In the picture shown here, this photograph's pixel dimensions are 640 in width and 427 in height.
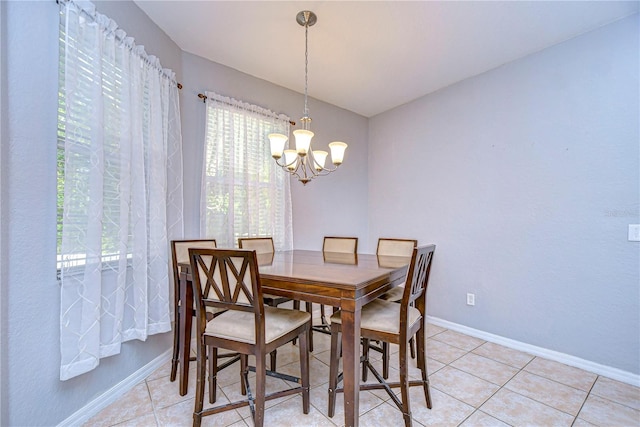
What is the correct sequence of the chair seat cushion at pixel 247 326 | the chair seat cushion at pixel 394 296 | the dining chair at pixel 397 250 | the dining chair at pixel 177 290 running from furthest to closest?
the dining chair at pixel 397 250, the chair seat cushion at pixel 394 296, the dining chair at pixel 177 290, the chair seat cushion at pixel 247 326

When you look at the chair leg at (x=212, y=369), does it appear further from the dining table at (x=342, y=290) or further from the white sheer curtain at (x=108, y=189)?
the white sheer curtain at (x=108, y=189)

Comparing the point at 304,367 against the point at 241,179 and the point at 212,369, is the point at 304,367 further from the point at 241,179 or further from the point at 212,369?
the point at 241,179

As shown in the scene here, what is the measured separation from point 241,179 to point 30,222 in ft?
5.21

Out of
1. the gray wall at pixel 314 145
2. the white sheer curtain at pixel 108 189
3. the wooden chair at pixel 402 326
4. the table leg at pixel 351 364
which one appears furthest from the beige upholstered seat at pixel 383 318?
the gray wall at pixel 314 145

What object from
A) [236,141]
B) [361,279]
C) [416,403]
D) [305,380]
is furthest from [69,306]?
[416,403]

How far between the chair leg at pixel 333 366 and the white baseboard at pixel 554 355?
1.90 metres

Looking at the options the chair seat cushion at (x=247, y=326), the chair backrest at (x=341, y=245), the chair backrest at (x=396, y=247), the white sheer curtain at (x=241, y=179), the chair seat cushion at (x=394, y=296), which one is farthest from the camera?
the chair backrest at (x=341, y=245)

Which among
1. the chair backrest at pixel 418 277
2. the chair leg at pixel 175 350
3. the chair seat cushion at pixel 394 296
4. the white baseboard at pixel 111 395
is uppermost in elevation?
the chair backrest at pixel 418 277

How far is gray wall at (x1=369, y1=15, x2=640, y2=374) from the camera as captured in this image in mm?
2008

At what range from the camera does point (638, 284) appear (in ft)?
6.32

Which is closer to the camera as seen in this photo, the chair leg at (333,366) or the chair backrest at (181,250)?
the chair leg at (333,366)

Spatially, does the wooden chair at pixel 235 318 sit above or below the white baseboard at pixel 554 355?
above

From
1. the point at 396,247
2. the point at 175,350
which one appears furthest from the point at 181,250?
the point at 396,247

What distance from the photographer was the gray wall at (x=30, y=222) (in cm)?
124
